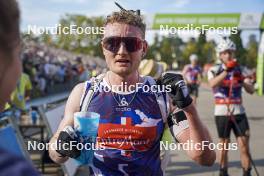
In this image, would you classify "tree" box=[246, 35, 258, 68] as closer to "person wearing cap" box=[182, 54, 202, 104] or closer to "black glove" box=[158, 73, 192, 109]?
"person wearing cap" box=[182, 54, 202, 104]

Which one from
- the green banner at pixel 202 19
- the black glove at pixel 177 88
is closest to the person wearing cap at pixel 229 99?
the black glove at pixel 177 88

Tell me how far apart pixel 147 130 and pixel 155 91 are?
25cm

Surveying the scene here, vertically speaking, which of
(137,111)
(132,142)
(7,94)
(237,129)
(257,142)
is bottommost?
(257,142)

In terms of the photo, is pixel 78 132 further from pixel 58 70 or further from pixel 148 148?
pixel 58 70

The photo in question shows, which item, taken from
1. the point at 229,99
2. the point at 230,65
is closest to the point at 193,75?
the point at 229,99

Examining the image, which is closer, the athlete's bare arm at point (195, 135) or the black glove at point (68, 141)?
the black glove at point (68, 141)

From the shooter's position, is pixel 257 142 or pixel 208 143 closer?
pixel 208 143

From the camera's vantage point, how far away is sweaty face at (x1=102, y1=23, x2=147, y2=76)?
271 centimetres

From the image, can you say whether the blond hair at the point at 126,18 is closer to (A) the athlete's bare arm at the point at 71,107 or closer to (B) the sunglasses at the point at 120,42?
(B) the sunglasses at the point at 120,42

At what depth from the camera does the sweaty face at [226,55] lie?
5.92 metres

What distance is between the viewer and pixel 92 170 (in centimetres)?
271

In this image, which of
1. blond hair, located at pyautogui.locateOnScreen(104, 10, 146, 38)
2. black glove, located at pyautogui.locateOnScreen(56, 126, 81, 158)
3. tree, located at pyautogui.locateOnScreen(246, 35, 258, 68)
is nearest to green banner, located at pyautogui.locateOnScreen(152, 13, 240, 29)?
blond hair, located at pyautogui.locateOnScreen(104, 10, 146, 38)

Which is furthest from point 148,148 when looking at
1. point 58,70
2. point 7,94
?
point 58,70

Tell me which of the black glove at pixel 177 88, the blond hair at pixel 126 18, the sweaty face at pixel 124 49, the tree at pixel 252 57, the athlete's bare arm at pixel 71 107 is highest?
the blond hair at pixel 126 18
